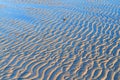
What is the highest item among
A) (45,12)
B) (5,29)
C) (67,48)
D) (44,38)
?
(45,12)

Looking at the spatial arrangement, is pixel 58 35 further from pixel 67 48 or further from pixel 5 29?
pixel 5 29

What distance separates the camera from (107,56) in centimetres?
826

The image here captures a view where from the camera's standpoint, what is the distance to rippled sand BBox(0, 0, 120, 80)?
23.4ft

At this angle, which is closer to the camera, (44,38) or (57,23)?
(44,38)

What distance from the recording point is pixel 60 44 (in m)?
9.40

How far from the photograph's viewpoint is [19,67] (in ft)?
24.4

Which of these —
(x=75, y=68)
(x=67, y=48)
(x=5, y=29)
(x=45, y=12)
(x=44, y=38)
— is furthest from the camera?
(x=45, y=12)

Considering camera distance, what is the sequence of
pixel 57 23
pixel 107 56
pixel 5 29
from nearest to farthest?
pixel 107 56
pixel 5 29
pixel 57 23

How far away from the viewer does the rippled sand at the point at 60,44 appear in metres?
7.14

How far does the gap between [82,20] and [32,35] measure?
11.9 ft

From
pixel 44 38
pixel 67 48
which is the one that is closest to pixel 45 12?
pixel 44 38

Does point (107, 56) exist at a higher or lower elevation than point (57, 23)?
lower

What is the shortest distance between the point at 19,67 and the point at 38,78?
97 centimetres

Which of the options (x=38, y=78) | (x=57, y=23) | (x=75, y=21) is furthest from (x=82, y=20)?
(x=38, y=78)
